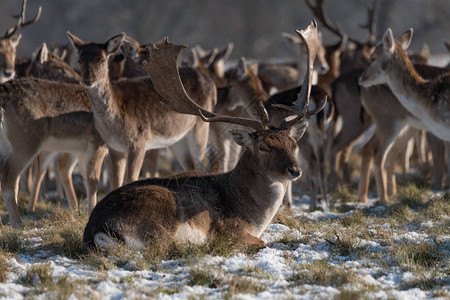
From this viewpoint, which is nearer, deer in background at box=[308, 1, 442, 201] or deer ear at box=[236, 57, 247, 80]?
deer in background at box=[308, 1, 442, 201]

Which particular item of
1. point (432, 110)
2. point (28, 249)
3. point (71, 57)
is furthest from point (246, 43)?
point (28, 249)

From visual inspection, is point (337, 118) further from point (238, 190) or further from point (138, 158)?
point (238, 190)

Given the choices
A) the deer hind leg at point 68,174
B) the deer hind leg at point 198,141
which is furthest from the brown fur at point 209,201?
the deer hind leg at point 68,174

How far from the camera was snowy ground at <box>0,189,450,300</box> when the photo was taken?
206 inches

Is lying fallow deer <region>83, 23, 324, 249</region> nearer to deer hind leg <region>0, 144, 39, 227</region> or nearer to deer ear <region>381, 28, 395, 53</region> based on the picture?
deer hind leg <region>0, 144, 39, 227</region>

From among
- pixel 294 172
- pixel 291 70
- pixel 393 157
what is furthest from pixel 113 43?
pixel 291 70

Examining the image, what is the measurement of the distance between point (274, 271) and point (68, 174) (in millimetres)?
5350

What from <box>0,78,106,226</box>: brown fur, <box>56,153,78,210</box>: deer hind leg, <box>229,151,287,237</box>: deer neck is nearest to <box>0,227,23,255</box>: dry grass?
<box>0,78,106,226</box>: brown fur

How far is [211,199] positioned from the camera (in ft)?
22.3

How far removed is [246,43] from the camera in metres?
51.8

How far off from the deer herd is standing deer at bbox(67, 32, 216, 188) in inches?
0.6

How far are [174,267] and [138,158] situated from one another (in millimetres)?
3317

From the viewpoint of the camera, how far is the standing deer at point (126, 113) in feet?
28.8

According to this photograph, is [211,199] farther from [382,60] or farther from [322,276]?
[382,60]
